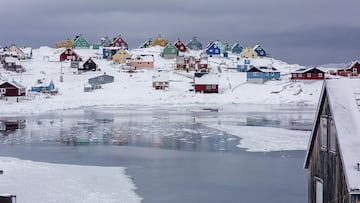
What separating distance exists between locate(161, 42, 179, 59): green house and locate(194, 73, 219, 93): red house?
26.4 m

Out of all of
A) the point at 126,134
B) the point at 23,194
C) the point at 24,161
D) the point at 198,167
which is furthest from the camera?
the point at 126,134

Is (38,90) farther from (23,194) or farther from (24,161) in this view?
(23,194)

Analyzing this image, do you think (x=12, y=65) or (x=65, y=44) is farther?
(x=65, y=44)

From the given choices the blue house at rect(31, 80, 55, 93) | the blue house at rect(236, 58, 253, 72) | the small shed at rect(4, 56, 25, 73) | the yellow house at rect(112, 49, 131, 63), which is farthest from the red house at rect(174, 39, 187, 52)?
the blue house at rect(31, 80, 55, 93)

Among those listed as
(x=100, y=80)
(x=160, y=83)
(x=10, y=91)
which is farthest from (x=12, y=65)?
(x=160, y=83)

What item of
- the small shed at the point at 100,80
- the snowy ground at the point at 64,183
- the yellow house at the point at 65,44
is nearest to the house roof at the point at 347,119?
the snowy ground at the point at 64,183

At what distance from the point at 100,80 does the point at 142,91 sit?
6.73 meters

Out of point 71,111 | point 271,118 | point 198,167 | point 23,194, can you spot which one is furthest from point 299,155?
point 71,111

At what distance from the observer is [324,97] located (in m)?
10.4

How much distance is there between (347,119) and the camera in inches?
367

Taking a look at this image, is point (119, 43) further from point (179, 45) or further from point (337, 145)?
point (337, 145)

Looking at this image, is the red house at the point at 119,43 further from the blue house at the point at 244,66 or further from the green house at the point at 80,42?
the blue house at the point at 244,66

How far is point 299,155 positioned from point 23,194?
13.3m

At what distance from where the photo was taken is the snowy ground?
17000mm
